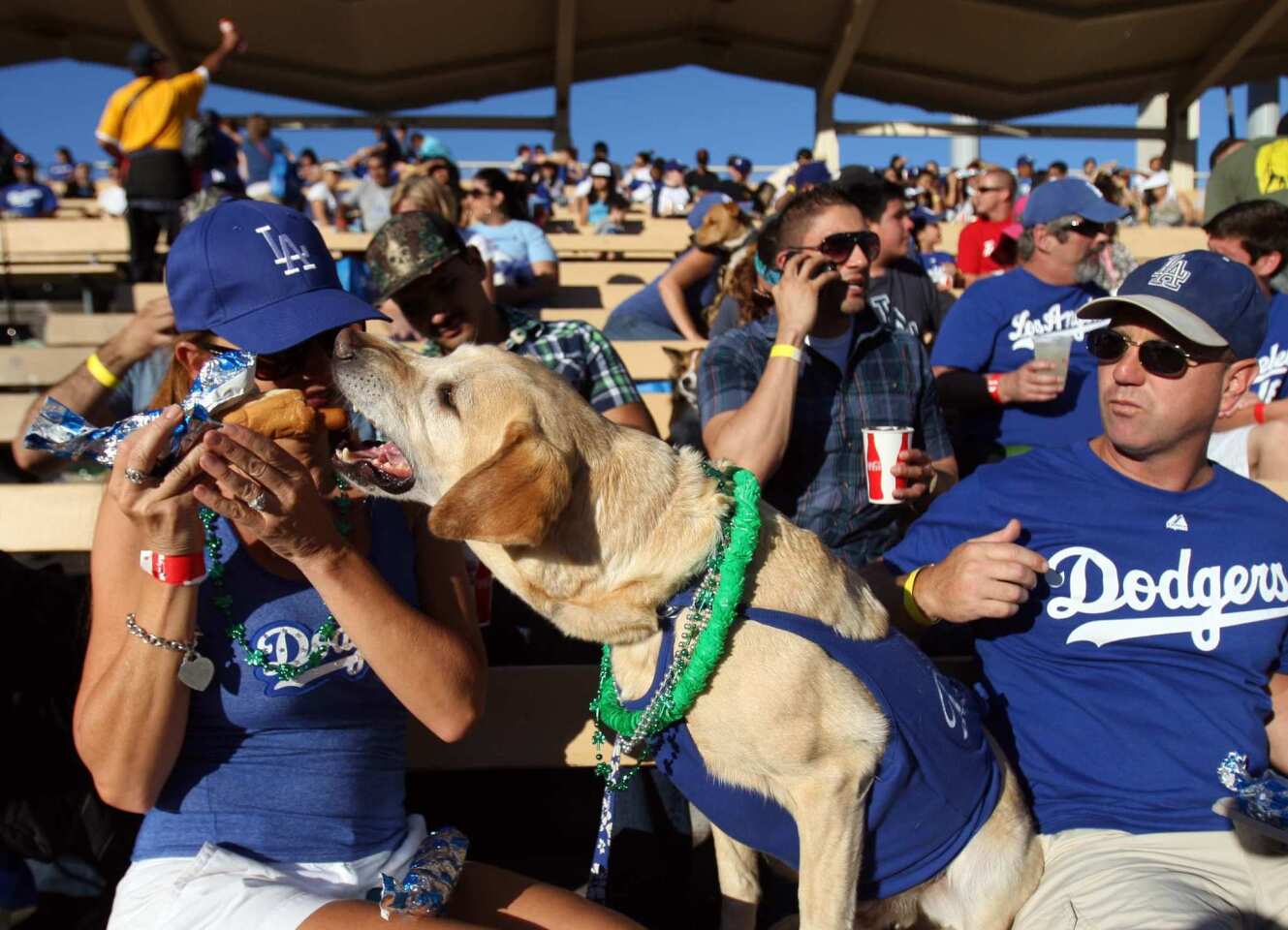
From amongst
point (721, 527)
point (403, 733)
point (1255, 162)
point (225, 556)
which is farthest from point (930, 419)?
point (1255, 162)

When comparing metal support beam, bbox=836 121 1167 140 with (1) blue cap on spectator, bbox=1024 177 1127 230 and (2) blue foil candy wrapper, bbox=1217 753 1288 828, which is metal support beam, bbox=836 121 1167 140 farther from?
(2) blue foil candy wrapper, bbox=1217 753 1288 828

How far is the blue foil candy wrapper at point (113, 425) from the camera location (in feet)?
5.77

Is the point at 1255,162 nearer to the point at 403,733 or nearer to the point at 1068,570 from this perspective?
the point at 1068,570

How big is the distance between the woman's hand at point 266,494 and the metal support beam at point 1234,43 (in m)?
21.4

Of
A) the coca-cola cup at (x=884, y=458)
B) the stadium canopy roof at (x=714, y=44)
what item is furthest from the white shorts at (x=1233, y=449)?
the stadium canopy roof at (x=714, y=44)

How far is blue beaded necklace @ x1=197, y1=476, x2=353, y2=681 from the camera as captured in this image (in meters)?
1.89

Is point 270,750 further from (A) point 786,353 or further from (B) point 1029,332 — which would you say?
(B) point 1029,332

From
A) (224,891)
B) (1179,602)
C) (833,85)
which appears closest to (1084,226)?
(1179,602)

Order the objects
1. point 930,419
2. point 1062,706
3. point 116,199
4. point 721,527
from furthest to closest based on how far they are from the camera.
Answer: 1. point 116,199
2. point 930,419
3. point 1062,706
4. point 721,527

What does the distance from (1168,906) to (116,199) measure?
382 inches

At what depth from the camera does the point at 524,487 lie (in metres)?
1.92

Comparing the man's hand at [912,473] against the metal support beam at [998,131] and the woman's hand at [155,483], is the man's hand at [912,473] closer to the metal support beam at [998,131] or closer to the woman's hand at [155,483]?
the woman's hand at [155,483]

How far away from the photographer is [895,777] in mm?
2012

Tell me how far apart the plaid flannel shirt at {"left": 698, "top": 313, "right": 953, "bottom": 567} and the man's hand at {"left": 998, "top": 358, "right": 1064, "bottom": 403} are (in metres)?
0.52
